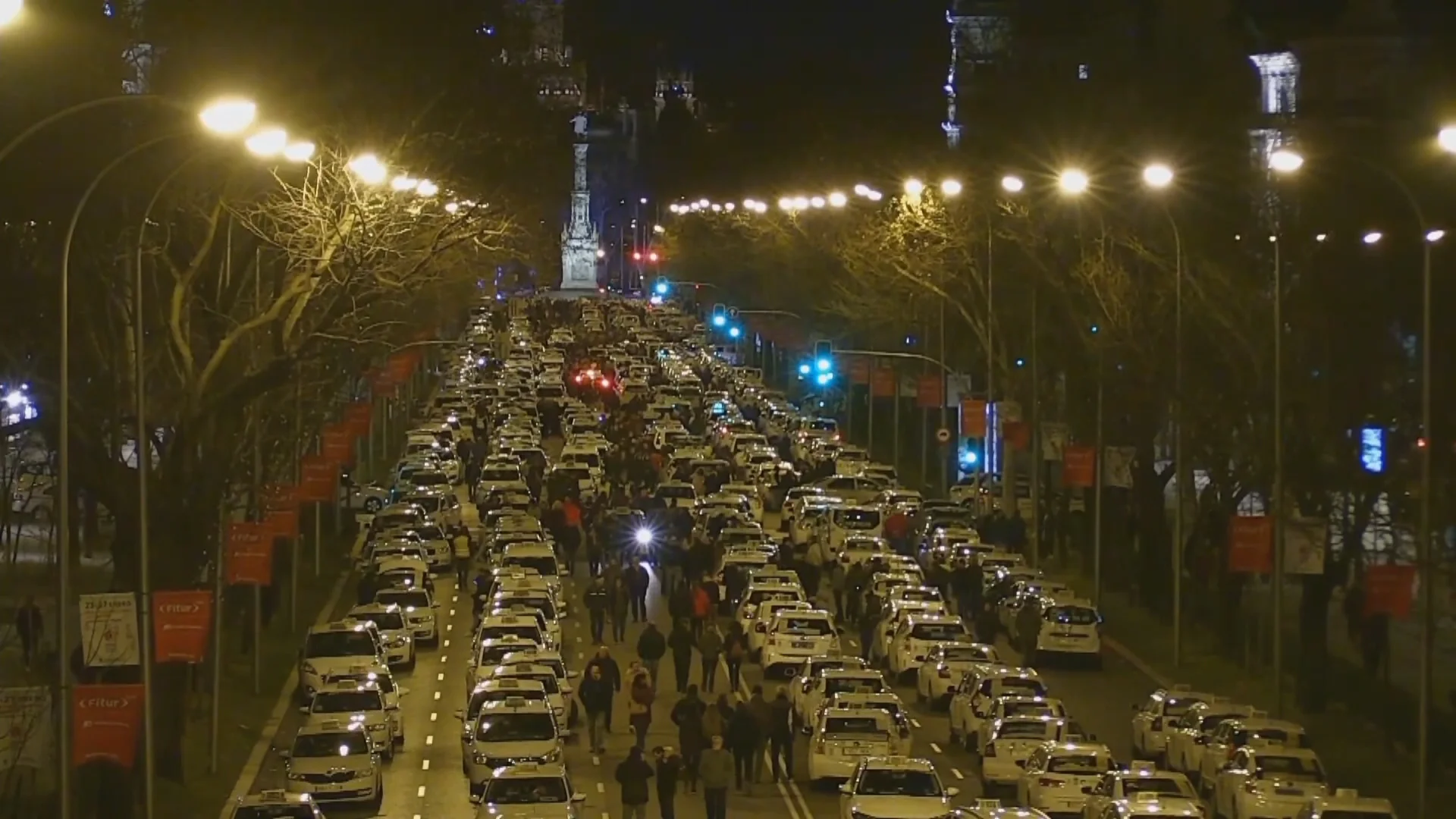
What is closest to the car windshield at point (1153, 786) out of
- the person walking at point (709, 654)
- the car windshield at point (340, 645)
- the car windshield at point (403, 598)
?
the person walking at point (709, 654)

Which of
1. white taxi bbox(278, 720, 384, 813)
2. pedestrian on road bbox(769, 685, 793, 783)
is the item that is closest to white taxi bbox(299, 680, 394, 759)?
white taxi bbox(278, 720, 384, 813)

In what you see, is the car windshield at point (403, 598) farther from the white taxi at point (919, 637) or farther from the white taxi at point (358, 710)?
the white taxi at point (358, 710)

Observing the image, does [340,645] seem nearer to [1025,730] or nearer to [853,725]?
[853,725]

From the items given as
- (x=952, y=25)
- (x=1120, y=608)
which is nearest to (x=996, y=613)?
(x=1120, y=608)

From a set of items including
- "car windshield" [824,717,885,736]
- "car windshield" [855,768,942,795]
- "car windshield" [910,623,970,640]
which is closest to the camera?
"car windshield" [855,768,942,795]

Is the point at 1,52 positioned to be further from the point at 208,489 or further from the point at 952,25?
the point at 952,25

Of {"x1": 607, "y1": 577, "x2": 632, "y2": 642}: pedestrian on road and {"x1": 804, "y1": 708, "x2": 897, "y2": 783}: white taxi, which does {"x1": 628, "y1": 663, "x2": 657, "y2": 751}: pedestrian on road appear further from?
{"x1": 607, "y1": 577, "x2": 632, "y2": 642}: pedestrian on road
